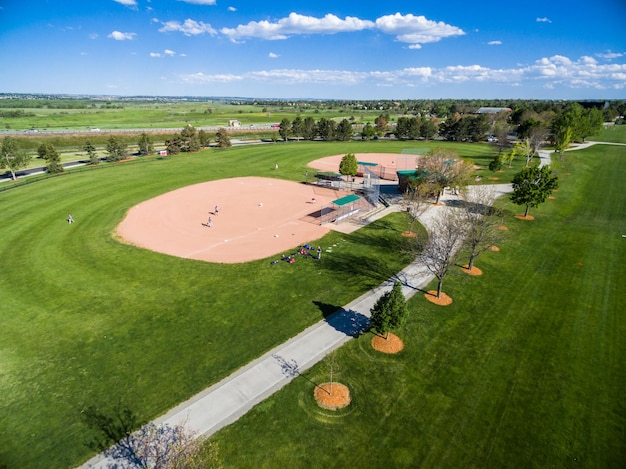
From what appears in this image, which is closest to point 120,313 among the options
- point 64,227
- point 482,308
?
point 64,227

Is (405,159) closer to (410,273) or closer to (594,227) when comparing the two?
(594,227)

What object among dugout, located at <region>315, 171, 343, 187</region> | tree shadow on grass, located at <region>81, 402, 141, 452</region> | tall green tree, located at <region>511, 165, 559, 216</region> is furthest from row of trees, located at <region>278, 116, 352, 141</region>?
tree shadow on grass, located at <region>81, 402, 141, 452</region>

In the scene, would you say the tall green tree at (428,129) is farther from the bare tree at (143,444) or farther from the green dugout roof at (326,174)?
the bare tree at (143,444)

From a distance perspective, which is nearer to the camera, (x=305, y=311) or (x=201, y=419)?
(x=201, y=419)

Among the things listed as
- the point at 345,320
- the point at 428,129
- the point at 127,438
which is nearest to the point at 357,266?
the point at 345,320

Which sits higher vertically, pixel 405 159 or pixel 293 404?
pixel 405 159
